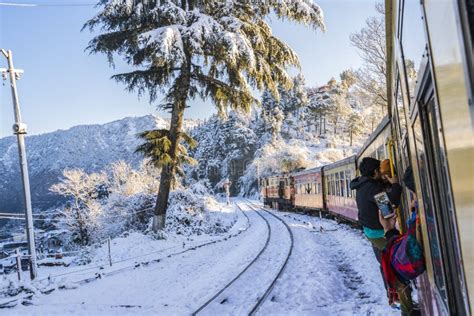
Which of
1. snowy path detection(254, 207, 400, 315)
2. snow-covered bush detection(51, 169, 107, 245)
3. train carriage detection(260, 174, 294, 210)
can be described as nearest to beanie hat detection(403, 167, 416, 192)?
snowy path detection(254, 207, 400, 315)

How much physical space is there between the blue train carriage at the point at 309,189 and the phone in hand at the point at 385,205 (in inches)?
650

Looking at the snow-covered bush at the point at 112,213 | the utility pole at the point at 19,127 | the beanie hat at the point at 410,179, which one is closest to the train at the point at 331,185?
the beanie hat at the point at 410,179

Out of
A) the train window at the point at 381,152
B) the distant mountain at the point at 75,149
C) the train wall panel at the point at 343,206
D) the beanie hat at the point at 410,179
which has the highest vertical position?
the distant mountain at the point at 75,149

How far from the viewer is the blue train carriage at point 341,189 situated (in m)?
13.9

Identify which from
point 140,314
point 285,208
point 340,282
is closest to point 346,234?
point 340,282

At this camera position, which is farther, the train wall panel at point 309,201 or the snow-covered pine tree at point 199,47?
the train wall panel at point 309,201

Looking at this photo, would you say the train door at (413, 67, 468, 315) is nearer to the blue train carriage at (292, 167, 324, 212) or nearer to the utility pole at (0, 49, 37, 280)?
the utility pole at (0, 49, 37, 280)

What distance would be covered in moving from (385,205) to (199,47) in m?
10.3

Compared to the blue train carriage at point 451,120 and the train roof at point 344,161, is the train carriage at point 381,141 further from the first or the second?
the blue train carriage at point 451,120

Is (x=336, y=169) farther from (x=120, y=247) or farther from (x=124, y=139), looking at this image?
(x=124, y=139)

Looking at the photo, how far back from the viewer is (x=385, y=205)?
166 inches

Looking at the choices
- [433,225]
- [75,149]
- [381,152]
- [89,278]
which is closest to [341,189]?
[381,152]

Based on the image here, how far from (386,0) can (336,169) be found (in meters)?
14.7

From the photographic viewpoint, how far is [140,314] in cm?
641
